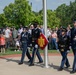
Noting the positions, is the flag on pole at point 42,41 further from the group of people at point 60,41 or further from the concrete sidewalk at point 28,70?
the concrete sidewalk at point 28,70

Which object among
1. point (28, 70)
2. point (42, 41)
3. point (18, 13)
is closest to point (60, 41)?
point (42, 41)

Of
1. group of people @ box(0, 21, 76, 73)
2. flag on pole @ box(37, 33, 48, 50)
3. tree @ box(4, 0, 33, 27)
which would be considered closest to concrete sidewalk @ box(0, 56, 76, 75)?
group of people @ box(0, 21, 76, 73)

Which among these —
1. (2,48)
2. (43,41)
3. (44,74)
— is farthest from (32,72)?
(2,48)

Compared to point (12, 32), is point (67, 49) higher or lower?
lower

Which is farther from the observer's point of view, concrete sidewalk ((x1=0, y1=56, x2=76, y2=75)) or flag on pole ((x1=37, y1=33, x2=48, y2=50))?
flag on pole ((x1=37, y1=33, x2=48, y2=50))

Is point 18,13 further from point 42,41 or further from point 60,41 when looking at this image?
point 60,41

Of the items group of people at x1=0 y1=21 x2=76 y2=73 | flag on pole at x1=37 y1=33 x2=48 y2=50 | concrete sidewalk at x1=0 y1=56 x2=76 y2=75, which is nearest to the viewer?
group of people at x1=0 y1=21 x2=76 y2=73

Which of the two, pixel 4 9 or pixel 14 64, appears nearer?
pixel 14 64

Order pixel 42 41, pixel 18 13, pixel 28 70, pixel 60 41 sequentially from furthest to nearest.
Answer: pixel 18 13 < pixel 42 41 < pixel 28 70 < pixel 60 41

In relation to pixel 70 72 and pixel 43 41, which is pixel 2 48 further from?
pixel 70 72

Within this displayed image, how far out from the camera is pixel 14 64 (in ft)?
41.3

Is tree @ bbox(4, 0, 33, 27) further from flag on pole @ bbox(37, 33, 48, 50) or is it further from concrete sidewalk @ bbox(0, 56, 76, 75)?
flag on pole @ bbox(37, 33, 48, 50)

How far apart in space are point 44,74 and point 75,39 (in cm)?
175

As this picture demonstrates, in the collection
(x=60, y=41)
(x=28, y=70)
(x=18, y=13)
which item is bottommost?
(x=28, y=70)
